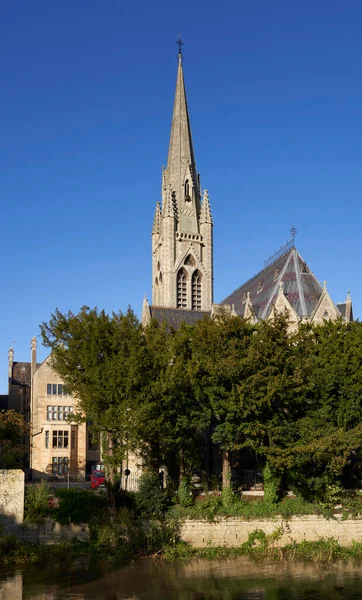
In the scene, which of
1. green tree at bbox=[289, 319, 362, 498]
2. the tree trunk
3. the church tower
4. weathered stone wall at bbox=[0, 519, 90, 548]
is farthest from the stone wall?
the church tower

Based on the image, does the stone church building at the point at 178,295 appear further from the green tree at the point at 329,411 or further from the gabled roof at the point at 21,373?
the green tree at the point at 329,411

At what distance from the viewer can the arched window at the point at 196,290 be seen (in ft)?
263

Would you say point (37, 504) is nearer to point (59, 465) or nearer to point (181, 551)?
point (181, 551)

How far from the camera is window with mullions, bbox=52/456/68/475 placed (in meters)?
56.8

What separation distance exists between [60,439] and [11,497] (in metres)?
24.1

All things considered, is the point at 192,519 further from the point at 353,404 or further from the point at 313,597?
the point at 353,404

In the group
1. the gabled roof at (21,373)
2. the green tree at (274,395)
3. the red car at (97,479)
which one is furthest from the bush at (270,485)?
the gabled roof at (21,373)

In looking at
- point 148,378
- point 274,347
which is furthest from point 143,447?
point 274,347

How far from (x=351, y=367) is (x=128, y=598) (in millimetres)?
18929

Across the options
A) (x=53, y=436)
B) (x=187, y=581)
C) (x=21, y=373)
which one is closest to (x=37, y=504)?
(x=187, y=581)

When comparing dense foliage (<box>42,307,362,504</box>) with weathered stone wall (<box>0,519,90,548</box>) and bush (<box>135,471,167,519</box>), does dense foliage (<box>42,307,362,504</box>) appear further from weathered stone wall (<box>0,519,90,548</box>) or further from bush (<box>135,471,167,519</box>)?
weathered stone wall (<box>0,519,90,548</box>)

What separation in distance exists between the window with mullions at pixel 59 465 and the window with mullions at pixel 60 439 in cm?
105

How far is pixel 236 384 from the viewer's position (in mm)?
36750

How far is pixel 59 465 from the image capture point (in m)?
57.0
